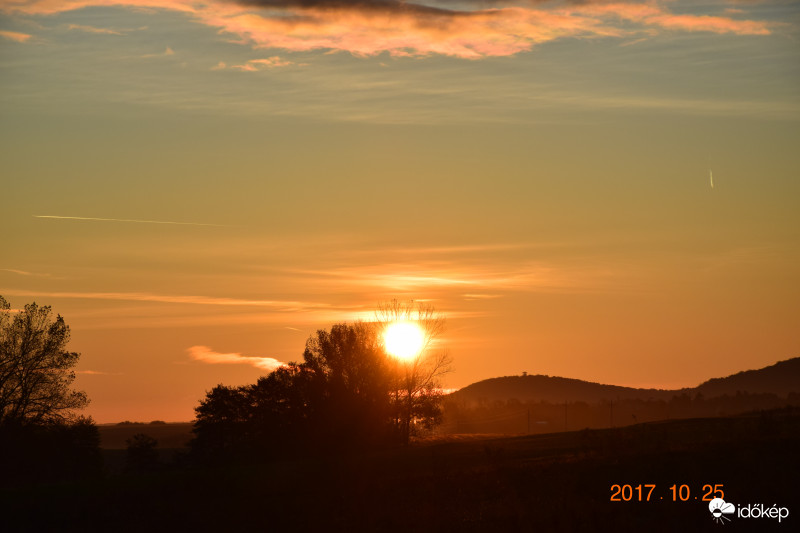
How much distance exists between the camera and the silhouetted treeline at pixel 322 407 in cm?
8619

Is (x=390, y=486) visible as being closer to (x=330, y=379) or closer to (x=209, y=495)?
(x=209, y=495)

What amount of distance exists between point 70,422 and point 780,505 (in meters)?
54.3

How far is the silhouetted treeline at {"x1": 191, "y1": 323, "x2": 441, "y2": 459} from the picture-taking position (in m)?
86.2

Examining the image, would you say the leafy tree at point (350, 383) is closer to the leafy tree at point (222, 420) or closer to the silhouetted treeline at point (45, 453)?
the leafy tree at point (222, 420)

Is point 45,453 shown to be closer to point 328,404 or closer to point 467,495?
point 328,404

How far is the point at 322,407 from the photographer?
284ft

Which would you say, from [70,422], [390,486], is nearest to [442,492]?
[390,486]

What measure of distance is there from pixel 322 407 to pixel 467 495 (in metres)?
46.7

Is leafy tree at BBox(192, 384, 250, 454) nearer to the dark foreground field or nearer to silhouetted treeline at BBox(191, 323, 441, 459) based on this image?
silhouetted treeline at BBox(191, 323, 441, 459)

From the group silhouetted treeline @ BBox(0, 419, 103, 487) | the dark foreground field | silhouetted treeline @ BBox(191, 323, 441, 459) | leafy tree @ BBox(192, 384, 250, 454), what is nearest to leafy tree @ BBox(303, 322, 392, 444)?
silhouetted treeline @ BBox(191, 323, 441, 459)

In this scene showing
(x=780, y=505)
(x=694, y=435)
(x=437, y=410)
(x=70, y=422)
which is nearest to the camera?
(x=780, y=505)

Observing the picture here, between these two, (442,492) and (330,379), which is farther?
(330,379)

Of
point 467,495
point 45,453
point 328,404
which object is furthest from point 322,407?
point 467,495

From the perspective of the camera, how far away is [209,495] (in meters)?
49.0
